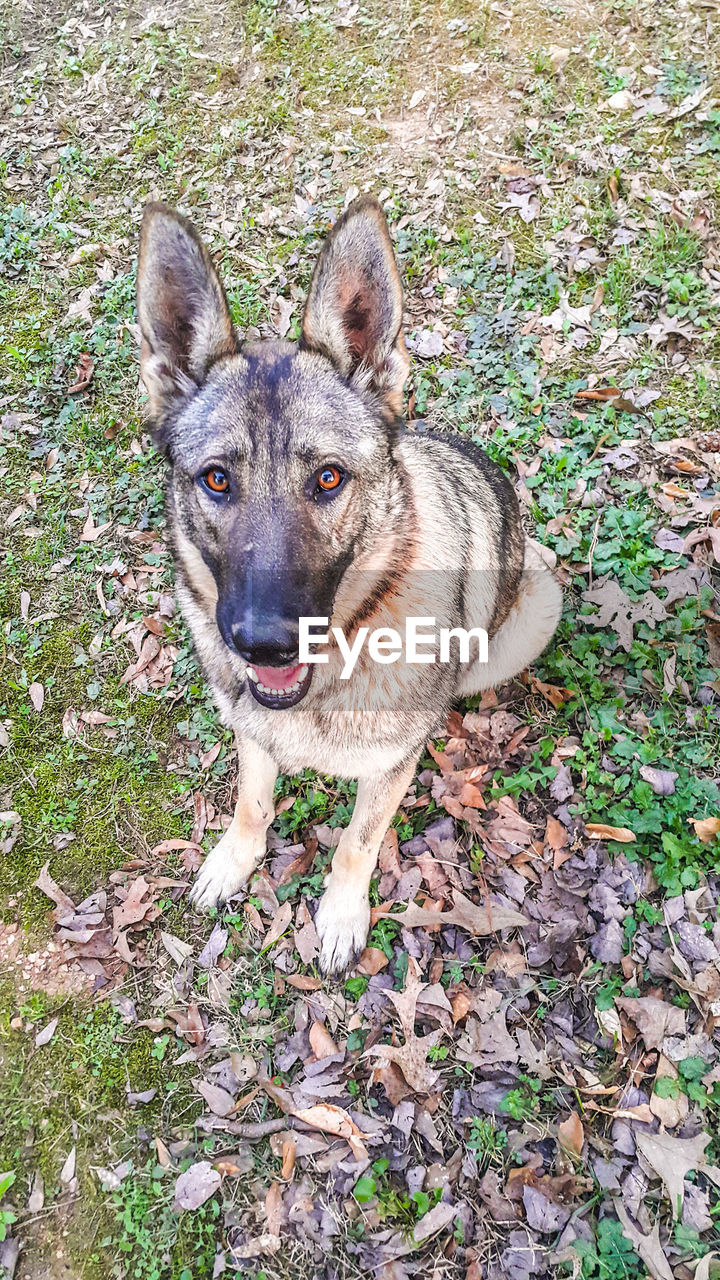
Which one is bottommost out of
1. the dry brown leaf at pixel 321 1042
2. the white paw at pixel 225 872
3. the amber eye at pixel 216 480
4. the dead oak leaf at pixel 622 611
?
the dry brown leaf at pixel 321 1042

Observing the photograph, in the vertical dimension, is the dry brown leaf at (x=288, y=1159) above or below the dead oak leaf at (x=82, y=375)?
below

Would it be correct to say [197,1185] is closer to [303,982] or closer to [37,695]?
[303,982]

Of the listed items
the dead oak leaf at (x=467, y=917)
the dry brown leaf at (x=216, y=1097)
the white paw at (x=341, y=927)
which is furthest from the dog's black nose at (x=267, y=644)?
the dry brown leaf at (x=216, y=1097)

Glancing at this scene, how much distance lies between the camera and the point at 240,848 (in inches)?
139

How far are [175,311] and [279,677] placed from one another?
4.55 ft

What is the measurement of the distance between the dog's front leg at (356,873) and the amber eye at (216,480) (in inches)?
53.8

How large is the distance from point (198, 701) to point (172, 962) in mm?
1368

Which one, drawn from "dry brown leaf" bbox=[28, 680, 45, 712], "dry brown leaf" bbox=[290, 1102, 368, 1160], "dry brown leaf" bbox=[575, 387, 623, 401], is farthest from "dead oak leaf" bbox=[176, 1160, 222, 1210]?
"dry brown leaf" bbox=[575, 387, 623, 401]

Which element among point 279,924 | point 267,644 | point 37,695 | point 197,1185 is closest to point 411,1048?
point 279,924

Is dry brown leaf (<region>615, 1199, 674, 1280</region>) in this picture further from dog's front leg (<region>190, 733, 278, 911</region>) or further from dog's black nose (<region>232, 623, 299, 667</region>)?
dog's black nose (<region>232, 623, 299, 667</region>)

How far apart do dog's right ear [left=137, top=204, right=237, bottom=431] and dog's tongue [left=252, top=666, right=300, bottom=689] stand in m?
1.04

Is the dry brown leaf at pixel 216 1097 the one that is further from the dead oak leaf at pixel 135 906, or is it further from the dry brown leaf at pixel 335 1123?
the dead oak leaf at pixel 135 906

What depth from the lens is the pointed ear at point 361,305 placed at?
2393mm

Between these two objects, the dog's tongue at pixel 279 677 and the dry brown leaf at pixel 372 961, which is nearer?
the dog's tongue at pixel 279 677
